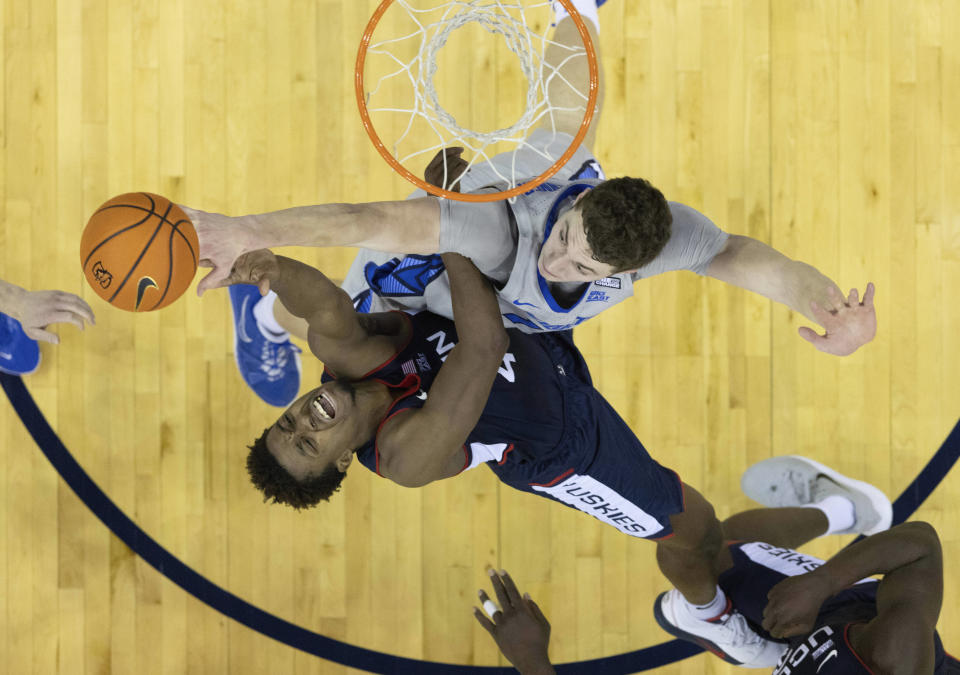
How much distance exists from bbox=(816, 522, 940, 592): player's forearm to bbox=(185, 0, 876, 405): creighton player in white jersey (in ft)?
2.32

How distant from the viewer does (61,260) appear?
10.3ft

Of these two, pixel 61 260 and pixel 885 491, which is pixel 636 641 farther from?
pixel 61 260

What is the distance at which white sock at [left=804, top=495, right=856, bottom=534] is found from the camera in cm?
298

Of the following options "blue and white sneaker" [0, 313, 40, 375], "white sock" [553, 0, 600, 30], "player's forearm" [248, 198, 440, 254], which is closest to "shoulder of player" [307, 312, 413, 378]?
"player's forearm" [248, 198, 440, 254]

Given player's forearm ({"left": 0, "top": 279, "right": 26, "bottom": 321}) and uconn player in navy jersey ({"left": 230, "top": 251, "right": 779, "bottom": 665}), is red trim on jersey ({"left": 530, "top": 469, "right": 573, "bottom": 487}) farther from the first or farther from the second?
player's forearm ({"left": 0, "top": 279, "right": 26, "bottom": 321})

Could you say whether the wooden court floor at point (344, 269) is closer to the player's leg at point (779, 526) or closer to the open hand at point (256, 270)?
the player's leg at point (779, 526)

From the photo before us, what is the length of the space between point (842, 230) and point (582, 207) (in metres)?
1.81

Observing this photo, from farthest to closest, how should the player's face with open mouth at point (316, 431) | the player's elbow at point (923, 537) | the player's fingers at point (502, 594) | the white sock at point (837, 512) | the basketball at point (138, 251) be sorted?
the white sock at point (837, 512)
the player's fingers at point (502, 594)
the player's elbow at point (923, 537)
the player's face with open mouth at point (316, 431)
the basketball at point (138, 251)

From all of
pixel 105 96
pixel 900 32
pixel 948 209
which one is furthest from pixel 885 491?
pixel 105 96

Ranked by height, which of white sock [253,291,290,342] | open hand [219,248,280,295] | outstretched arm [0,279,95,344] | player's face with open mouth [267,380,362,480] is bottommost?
player's face with open mouth [267,380,362,480]

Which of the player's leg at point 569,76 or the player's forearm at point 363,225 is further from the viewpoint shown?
the player's leg at point 569,76

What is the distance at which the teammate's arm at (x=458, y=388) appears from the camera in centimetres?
203

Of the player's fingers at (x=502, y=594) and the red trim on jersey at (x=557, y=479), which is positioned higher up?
the red trim on jersey at (x=557, y=479)

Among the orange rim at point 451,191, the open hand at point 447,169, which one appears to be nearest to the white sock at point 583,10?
the orange rim at point 451,191
